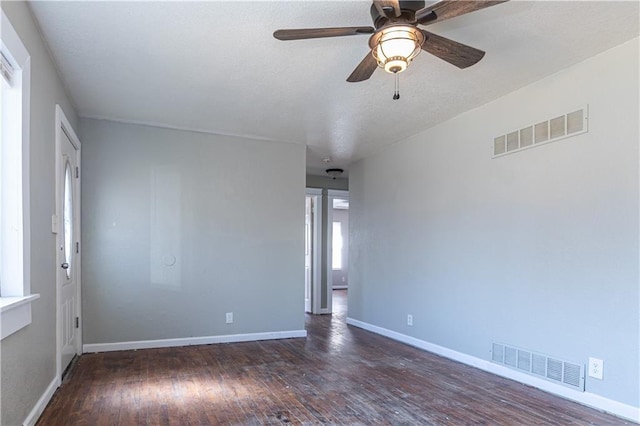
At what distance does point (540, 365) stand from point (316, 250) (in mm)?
4056

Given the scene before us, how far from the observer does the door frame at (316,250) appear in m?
6.69

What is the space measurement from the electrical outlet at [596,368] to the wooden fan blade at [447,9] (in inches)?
93.8

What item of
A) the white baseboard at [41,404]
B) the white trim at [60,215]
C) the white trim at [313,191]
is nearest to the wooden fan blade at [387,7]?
the white trim at [60,215]

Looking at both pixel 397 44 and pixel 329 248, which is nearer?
pixel 397 44

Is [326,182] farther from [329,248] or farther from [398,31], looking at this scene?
[398,31]

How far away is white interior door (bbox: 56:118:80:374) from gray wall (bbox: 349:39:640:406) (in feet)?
10.9

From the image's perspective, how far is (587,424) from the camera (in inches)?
98.1

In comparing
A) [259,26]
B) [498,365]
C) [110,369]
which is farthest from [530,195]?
[110,369]

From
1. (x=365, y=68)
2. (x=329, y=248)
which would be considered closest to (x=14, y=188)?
(x=365, y=68)

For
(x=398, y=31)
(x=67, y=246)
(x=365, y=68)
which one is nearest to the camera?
(x=398, y=31)

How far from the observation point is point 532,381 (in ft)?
10.3

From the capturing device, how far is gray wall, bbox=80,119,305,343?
13.8 ft

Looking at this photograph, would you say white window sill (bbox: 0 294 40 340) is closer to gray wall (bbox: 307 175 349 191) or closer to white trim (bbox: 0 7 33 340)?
white trim (bbox: 0 7 33 340)

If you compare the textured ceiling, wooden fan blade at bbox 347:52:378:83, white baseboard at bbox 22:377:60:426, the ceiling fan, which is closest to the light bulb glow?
the ceiling fan
